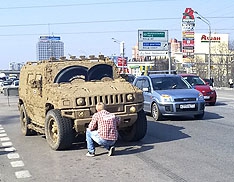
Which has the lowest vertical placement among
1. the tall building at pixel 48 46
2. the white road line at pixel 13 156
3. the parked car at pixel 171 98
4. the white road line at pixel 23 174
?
the white road line at pixel 13 156

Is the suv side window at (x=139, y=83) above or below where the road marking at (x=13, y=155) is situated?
above

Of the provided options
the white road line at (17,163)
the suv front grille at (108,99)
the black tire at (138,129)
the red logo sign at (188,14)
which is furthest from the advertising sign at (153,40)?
the white road line at (17,163)

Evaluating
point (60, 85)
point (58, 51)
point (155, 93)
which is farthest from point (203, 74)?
point (60, 85)

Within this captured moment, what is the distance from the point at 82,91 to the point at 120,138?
2.05 meters

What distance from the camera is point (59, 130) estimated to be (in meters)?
9.40

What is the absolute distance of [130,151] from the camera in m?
9.33

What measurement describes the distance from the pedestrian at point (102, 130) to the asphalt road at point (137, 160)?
9.9 inches

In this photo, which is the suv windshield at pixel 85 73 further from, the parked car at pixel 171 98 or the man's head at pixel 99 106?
the parked car at pixel 171 98

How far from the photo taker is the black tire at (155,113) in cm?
1493

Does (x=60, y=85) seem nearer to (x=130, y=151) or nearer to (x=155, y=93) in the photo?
(x=130, y=151)

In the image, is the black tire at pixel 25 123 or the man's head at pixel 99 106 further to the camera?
the black tire at pixel 25 123

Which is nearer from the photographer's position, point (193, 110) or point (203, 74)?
point (193, 110)

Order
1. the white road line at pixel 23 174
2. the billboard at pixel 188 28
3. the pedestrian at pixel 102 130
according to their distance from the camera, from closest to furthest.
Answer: the white road line at pixel 23 174
the pedestrian at pixel 102 130
the billboard at pixel 188 28

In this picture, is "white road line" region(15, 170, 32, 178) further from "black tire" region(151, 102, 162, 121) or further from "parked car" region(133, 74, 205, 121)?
"black tire" region(151, 102, 162, 121)
